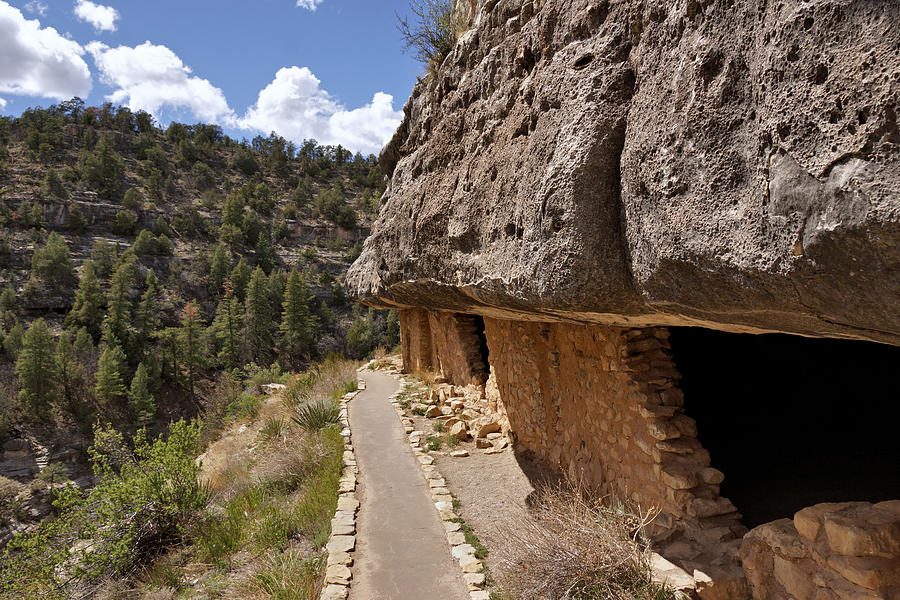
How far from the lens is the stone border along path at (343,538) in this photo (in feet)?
12.8

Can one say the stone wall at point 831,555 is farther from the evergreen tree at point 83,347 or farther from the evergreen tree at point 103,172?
the evergreen tree at point 103,172

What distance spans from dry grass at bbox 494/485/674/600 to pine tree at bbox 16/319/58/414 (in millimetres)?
29879

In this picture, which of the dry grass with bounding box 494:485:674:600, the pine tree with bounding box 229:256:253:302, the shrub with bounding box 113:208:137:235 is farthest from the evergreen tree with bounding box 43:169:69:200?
the dry grass with bounding box 494:485:674:600

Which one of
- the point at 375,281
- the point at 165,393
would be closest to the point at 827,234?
the point at 375,281

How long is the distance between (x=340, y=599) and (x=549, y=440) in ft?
9.11

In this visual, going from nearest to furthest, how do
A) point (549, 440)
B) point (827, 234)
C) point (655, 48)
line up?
1. point (827, 234)
2. point (655, 48)
3. point (549, 440)

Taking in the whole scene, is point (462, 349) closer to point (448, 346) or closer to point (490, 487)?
point (448, 346)

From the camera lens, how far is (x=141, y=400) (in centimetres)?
2609

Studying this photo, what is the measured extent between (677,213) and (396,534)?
3.97m

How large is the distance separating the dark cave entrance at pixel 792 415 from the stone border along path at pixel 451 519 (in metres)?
2.10

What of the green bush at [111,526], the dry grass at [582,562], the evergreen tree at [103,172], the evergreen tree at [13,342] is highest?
the evergreen tree at [103,172]

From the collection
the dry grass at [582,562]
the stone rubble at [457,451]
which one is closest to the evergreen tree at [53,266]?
the stone rubble at [457,451]

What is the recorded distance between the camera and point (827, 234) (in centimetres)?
158

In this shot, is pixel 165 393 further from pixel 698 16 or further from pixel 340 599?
pixel 698 16
